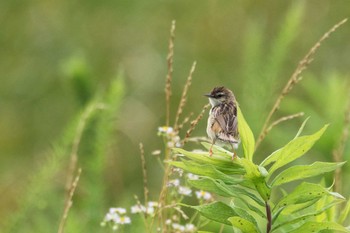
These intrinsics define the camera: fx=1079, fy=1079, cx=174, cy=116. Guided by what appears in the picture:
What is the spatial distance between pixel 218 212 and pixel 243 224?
0.28 ft

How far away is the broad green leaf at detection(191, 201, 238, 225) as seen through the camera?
3178 millimetres

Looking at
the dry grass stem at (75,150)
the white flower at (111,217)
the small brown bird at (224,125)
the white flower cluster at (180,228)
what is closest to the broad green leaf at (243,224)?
the small brown bird at (224,125)

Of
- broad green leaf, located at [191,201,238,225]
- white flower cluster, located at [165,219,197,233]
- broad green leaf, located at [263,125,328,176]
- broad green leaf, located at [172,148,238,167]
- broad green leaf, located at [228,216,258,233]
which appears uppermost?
white flower cluster, located at [165,219,197,233]

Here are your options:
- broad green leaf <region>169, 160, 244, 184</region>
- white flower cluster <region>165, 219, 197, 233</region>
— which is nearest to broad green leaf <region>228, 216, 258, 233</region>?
broad green leaf <region>169, 160, 244, 184</region>

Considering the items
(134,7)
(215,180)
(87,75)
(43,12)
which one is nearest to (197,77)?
(134,7)

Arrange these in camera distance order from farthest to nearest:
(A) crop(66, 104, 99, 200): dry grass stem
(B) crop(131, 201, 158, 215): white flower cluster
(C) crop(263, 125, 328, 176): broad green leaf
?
1. (A) crop(66, 104, 99, 200): dry grass stem
2. (B) crop(131, 201, 158, 215): white flower cluster
3. (C) crop(263, 125, 328, 176): broad green leaf

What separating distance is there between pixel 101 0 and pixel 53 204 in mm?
3645

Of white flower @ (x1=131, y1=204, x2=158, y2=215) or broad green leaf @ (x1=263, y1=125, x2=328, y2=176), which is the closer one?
broad green leaf @ (x1=263, y1=125, x2=328, y2=176)

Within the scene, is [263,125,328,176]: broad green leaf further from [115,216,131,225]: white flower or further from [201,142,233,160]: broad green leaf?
[115,216,131,225]: white flower

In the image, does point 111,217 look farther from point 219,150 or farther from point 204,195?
point 219,150

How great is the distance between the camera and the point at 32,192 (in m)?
4.79

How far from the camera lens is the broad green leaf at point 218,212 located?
318 cm

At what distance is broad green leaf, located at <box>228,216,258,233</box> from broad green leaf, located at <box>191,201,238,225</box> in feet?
0.17

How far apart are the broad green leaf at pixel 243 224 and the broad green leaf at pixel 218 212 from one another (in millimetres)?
51
